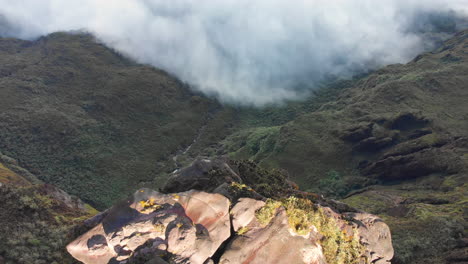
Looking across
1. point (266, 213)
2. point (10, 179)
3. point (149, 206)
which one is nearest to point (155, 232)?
point (149, 206)

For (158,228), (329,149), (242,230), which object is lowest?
(158,228)

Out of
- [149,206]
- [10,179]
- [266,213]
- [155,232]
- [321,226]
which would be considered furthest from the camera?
[10,179]

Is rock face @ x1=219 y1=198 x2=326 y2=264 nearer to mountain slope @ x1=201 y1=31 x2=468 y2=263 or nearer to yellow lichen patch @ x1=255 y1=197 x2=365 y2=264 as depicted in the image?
yellow lichen patch @ x1=255 y1=197 x2=365 y2=264

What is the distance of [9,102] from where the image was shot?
174 m

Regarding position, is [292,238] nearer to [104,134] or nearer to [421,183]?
[421,183]

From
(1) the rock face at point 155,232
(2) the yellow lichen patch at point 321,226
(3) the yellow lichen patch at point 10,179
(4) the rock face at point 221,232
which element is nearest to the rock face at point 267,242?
(4) the rock face at point 221,232

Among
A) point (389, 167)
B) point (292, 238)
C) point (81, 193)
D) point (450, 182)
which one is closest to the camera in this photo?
point (292, 238)

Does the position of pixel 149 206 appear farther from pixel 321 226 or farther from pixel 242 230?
pixel 321 226

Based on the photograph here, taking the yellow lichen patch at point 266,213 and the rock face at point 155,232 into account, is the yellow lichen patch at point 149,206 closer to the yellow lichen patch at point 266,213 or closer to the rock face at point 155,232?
the rock face at point 155,232

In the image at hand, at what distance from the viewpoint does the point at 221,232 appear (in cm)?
2003

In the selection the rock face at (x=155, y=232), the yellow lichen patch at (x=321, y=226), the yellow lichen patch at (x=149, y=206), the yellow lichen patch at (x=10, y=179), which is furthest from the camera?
the yellow lichen patch at (x=10, y=179)

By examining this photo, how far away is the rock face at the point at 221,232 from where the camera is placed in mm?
17891

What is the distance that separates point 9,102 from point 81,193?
3349 inches

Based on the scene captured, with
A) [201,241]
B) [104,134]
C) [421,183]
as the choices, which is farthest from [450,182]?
[104,134]
